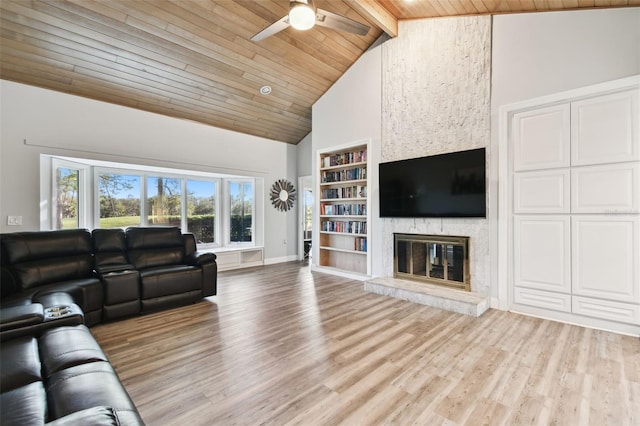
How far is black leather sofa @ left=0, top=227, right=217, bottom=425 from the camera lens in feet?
3.91

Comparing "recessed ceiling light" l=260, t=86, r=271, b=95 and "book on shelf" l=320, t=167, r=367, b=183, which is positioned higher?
"recessed ceiling light" l=260, t=86, r=271, b=95

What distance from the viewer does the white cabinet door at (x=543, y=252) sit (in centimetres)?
316

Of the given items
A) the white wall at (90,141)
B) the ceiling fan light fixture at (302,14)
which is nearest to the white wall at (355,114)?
the white wall at (90,141)

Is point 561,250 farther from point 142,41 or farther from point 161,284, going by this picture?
point 142,41

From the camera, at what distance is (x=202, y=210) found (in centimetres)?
636

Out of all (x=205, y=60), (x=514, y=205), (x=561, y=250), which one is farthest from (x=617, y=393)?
(x=205, y=60)

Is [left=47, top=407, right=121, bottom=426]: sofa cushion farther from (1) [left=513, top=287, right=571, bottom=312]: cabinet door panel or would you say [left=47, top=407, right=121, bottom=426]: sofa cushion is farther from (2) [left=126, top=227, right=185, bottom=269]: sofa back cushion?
(1) [left=513, top=287, right=571, bottom=312]: cabinet door panel

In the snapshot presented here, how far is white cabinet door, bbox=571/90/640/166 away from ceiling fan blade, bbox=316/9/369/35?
2.45 metres

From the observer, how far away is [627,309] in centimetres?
282

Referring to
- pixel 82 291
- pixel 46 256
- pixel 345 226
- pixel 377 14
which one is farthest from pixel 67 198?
pixel 377 14

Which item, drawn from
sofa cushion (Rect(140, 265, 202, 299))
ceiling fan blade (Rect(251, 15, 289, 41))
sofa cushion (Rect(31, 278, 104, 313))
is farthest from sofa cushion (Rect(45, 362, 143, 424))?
ceiling fan blade (Rect(251, 15, 289, 41))

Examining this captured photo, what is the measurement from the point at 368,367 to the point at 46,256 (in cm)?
364

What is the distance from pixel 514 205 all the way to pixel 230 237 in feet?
18.1

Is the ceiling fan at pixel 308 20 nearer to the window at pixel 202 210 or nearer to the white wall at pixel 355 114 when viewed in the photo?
the white wall at pixel 355 114
